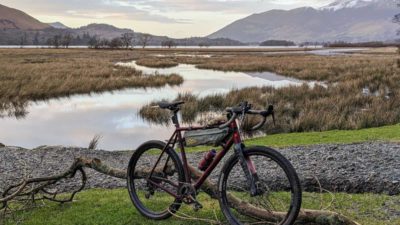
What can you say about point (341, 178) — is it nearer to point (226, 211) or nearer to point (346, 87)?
point (226, 211)

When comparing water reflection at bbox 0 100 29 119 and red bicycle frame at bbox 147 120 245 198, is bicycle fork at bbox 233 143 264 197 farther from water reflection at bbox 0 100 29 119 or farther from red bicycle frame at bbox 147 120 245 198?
water reflection at bbox 0 100 29 119

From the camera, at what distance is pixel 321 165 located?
1032 centimetres

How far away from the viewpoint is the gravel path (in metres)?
8.91

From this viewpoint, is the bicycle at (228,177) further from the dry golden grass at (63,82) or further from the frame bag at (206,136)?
the dry golden grass at (63,82)

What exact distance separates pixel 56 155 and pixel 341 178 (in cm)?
823

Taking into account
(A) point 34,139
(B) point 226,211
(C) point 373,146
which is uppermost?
(B) point 226,211

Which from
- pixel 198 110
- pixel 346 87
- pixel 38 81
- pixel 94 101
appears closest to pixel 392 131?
pixel 198 110

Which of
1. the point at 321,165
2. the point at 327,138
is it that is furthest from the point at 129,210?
the point at 327,138

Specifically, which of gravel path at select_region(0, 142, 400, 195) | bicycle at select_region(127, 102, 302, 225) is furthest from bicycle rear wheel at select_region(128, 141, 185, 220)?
gravel path at select_region(0, 142, 400, 195)

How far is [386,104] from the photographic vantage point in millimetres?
20609

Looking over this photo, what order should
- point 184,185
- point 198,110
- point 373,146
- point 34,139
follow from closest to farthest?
point 184,185, point 373,146, point 34,139, point 198,110

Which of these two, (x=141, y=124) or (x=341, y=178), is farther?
(x=141, y=124)

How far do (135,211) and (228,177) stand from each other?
1.63 m

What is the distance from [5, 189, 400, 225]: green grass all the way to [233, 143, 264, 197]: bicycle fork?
1.03m
